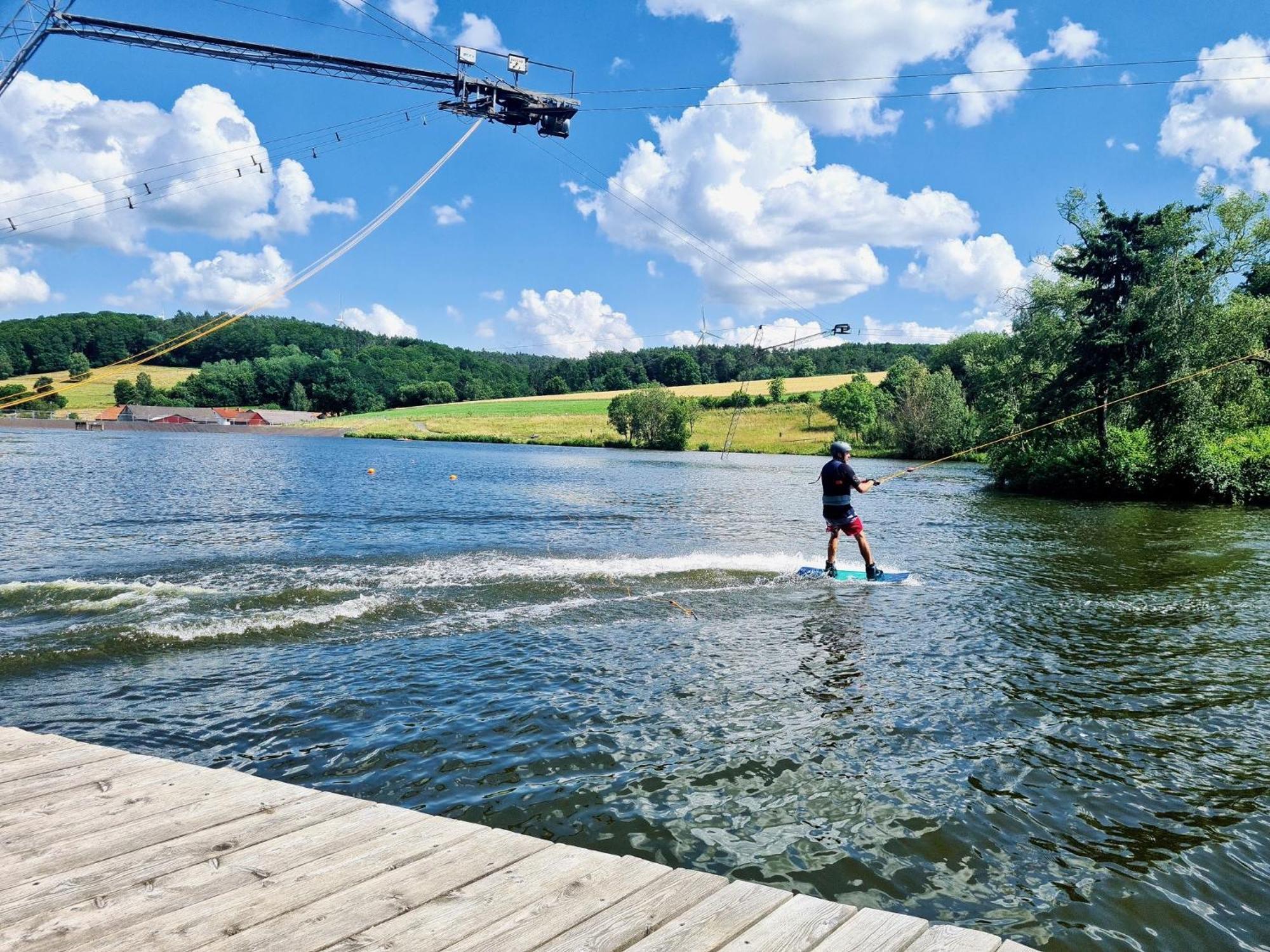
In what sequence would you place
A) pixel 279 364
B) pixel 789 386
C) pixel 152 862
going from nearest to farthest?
pixel 152 862 → pixel 789 386 → pixel 279 364

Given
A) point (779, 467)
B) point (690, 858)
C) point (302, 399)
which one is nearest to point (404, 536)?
point (690, 858)

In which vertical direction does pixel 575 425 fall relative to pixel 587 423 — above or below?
below

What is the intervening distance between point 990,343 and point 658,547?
55.1 meters

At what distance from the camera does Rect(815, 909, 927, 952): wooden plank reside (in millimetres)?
3834

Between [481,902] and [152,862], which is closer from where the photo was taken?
[481,902]

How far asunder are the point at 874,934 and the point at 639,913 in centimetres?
118

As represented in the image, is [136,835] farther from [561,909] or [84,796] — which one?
[561,909]

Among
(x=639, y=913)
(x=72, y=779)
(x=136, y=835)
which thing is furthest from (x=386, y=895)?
(x=72, y=779)

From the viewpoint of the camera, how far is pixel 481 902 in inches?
160

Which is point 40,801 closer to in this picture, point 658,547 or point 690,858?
point 690,858

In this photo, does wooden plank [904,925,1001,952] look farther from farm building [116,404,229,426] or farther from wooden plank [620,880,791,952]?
→ farm building [116,404,229,426]

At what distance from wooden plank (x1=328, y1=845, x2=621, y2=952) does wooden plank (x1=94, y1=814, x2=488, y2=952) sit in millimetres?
199

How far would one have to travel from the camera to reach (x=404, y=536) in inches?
997

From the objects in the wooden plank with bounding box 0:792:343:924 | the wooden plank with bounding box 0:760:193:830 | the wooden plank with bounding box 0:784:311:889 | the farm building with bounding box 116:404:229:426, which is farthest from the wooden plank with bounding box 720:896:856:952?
the farm building with bounding box 116:404:229:426
